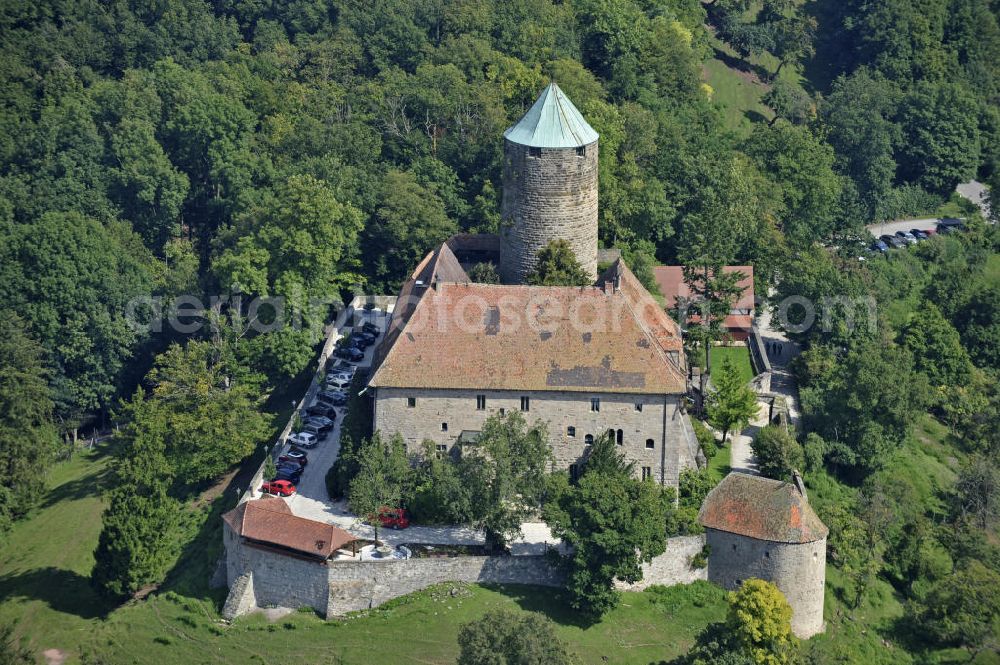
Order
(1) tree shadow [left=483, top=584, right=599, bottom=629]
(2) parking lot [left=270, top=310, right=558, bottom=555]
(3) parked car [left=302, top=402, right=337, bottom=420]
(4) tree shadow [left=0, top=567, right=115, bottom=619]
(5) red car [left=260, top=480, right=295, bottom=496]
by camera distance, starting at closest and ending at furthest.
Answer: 1. (1) tree shadow [left=483, top=584, right=599, bottom=629]
2. (2) parking lot [left=270, top=310, right=558, bottom=555]
3. (4) tree shadow [left=0, top=567, right=115, bottom=619]
4. (5) red car [left=260, top=480, right=295, bottom=496]
5. (3) parked car [left=302, top=402, right=337, bottom=420]

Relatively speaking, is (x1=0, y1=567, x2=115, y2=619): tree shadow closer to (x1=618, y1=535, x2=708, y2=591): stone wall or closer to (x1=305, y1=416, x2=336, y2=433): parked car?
(x1=305, y1=416, x2=336, y2=433): parked car

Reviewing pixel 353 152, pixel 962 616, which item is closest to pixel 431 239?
pixel 353 152

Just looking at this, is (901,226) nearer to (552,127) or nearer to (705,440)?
(552,127)

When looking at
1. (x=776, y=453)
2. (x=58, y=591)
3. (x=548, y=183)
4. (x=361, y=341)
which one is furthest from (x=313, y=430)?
(x=776, y=453)

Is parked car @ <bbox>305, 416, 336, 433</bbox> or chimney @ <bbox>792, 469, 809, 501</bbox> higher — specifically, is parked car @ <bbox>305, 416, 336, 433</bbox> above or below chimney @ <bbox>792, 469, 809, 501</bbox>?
above

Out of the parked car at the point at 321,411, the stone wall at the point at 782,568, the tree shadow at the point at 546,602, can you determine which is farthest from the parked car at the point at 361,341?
the stone wall at the point at 782,568

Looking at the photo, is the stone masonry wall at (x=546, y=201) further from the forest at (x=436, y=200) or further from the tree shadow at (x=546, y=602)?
the tree shadow at (x=546, y=602)

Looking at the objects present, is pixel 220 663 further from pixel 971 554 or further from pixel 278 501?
pixel 971 554

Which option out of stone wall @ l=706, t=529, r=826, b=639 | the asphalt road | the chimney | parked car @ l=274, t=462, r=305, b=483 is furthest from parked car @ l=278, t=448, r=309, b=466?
the asphalt road
